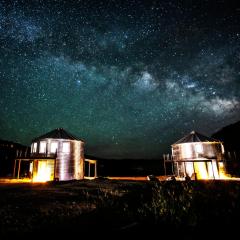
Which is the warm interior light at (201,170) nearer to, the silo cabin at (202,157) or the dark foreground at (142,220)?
the silo cabin at (202,157)

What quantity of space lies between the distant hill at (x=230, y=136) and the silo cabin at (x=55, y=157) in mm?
56493

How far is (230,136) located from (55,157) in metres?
72.0

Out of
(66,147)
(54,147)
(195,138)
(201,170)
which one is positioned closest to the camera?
(54,147)

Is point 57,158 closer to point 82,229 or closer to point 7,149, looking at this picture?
point 82,229

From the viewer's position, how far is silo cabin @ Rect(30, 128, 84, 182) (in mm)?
32906

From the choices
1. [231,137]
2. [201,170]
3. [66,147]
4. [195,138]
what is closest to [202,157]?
[201,170]

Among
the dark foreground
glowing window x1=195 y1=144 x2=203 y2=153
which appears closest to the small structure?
glowing window x1=195 y1=144 x2=203 y2=153

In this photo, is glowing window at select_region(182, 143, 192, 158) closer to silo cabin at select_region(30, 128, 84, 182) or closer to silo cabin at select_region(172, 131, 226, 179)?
silo cabin at select_region(172, 131, 226, 179)

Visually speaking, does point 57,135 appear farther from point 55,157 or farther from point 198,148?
point 198,148

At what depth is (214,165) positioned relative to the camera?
3609 centimetres

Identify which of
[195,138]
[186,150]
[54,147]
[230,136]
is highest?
[230,136]

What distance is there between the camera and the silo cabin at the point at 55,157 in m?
32.9

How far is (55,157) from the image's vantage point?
32.3 metres

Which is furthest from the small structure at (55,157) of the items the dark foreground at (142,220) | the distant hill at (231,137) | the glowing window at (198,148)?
the distant hill at (231,137)
